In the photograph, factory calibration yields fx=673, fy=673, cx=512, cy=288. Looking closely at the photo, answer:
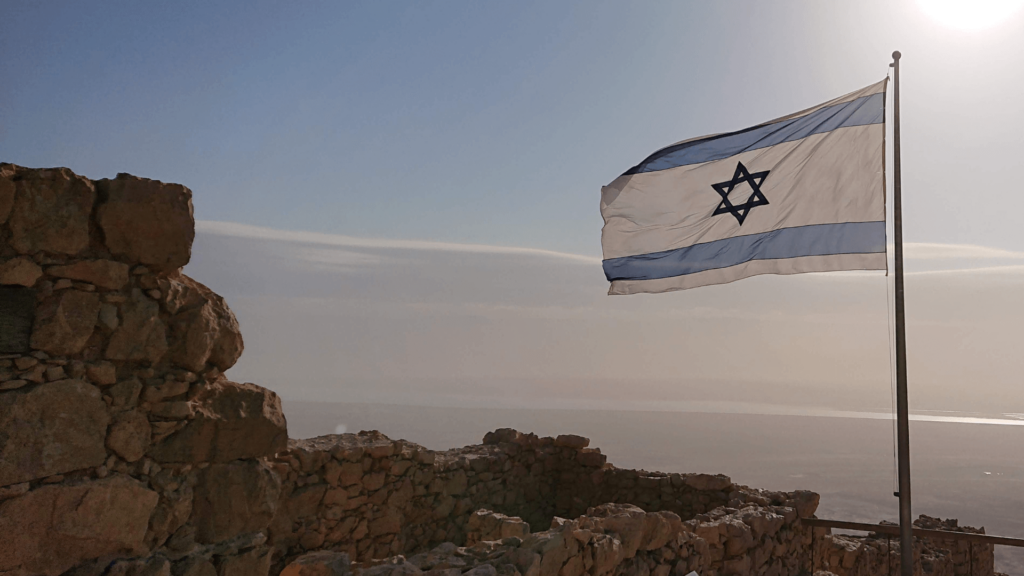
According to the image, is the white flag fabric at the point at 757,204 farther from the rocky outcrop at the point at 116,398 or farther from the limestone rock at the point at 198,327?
the rocky outcrop at the point at 116,398

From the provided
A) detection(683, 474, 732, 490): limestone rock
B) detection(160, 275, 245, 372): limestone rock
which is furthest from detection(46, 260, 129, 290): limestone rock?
detection(683, 474, 732, 490): limestone rock

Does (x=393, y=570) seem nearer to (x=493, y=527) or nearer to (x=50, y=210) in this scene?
(x=50, y=210)

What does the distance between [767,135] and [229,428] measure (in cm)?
536

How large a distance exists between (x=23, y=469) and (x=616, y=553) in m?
4.62

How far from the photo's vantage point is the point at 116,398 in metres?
3.53

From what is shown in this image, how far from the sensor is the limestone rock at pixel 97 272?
11.3 ft

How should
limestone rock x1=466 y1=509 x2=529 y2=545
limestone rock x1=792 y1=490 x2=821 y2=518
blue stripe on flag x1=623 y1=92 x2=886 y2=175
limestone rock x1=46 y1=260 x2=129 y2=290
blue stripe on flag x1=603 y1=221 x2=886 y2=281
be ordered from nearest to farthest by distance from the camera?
limestone rock x1=46 y1=260 x2=129 y2=290
blue stripe on flag x1=603 y1=221 x2=886 y2=281
blue stripe on flag x1=623 y1=92 x2=886 y2=175
limestone rock x1=466 y1=509 x2=529 y2=545
limestone rock x1=792 y1=490 x2=821 y2=518

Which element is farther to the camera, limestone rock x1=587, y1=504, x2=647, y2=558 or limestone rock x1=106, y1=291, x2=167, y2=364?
limestone rock x1=587, y1=504, x2=647, y2=558

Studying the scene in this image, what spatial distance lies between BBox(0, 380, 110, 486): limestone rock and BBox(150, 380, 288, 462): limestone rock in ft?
1.21

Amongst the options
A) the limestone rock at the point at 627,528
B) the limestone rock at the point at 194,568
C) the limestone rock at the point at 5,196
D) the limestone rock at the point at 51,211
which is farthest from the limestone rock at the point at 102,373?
the limestone rock at the point at 627,528

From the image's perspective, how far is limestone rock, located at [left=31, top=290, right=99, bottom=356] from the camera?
330 cm

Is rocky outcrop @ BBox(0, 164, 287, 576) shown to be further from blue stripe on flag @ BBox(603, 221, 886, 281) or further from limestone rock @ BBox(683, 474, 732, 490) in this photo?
limestone rock @ BBox(683, 474, 732, 490)

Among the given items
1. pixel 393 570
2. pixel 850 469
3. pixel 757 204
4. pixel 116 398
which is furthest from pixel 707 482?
pixel 850 469

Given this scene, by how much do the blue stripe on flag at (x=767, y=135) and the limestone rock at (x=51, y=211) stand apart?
545 centimetres
